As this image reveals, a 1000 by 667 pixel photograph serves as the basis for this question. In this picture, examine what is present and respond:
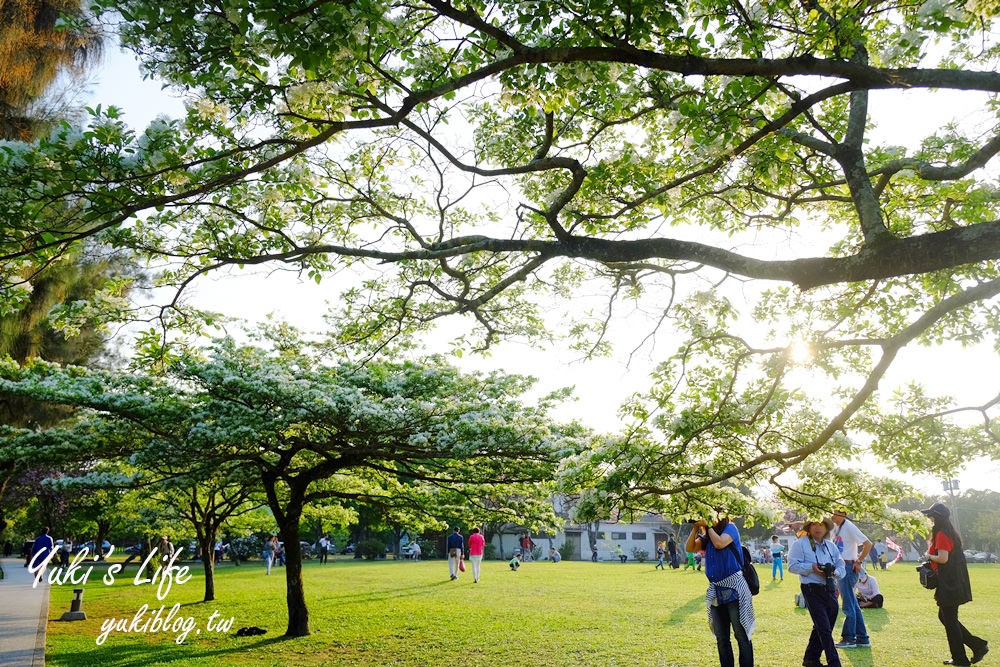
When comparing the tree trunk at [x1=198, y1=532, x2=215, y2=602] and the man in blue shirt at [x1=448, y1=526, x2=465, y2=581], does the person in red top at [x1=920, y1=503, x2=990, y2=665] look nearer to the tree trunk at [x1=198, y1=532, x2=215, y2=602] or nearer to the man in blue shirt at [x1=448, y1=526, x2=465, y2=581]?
the man in blue shirt at [x1=448, y1=526, x2=465, y2=581]

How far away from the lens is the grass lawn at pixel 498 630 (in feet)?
31.1

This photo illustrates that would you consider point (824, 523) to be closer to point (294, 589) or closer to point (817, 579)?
point (817, 579)

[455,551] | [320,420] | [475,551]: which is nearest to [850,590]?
[320,420]

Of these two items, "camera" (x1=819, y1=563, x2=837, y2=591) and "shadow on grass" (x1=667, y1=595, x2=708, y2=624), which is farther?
"shadow on grass" (x1=667, y1=595, x2=708, y2=624)

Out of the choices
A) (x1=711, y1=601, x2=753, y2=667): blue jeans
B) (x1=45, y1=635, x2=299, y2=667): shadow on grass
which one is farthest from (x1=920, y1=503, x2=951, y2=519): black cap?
(x1=45, y1=635, x2=299, y2=667): shadow on grass

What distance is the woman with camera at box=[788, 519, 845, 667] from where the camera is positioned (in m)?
7.74

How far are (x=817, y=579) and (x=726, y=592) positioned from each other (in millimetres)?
1552

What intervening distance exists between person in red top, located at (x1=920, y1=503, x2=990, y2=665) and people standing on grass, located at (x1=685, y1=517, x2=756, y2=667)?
2.59 metres

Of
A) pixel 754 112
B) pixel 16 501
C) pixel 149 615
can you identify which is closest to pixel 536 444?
pixel 754 112

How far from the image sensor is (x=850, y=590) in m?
9.31

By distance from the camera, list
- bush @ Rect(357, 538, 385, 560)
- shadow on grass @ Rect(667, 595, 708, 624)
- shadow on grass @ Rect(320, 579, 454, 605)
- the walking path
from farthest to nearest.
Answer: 1. bush @ Rect(357, 538, 385, 560)
2. shadow on grass @ Rect(320, 579, 454, 605)
3. shadow on grass @ Rect(667, 595, 708, 624)
4. the walking path

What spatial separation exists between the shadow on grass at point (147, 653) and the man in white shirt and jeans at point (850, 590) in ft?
29.3

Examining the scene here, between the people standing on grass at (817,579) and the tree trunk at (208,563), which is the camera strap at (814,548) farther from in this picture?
the tree trunk at (208,563)

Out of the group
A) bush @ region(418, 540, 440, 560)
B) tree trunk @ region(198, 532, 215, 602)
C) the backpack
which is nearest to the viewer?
the backpack
